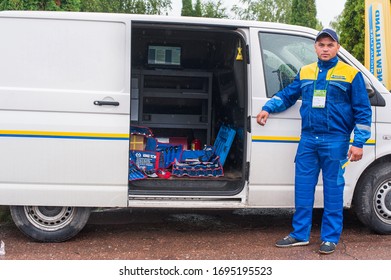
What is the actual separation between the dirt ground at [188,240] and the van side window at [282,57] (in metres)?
1.46

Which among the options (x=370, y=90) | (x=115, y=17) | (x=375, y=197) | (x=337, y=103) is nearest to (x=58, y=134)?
(x=115, y=17)

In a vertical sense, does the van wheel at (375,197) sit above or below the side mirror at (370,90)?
below

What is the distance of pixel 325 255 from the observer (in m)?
4.36

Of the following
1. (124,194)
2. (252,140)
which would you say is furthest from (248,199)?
(124,194)

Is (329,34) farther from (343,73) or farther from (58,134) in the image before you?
(58,134)

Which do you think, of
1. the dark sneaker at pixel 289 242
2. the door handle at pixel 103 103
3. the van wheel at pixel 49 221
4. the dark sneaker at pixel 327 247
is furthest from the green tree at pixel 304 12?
the van wheel at pixel 49 221

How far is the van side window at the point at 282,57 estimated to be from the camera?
15.1 feet

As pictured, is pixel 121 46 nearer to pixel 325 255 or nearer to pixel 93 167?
pixel 93 167

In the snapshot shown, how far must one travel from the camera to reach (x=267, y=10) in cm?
2850

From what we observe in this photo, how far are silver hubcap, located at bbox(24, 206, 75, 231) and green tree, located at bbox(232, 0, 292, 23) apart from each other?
25.2 meters

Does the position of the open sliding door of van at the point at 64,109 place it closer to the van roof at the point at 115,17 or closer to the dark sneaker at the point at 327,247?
the van roof at the point at 115,17

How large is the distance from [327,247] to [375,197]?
2.59 ft

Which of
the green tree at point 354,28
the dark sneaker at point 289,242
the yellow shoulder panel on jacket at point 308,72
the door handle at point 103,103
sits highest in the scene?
the green tree at point 354,28

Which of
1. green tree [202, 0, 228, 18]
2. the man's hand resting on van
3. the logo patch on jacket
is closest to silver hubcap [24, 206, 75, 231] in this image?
the man's hand resting on van
